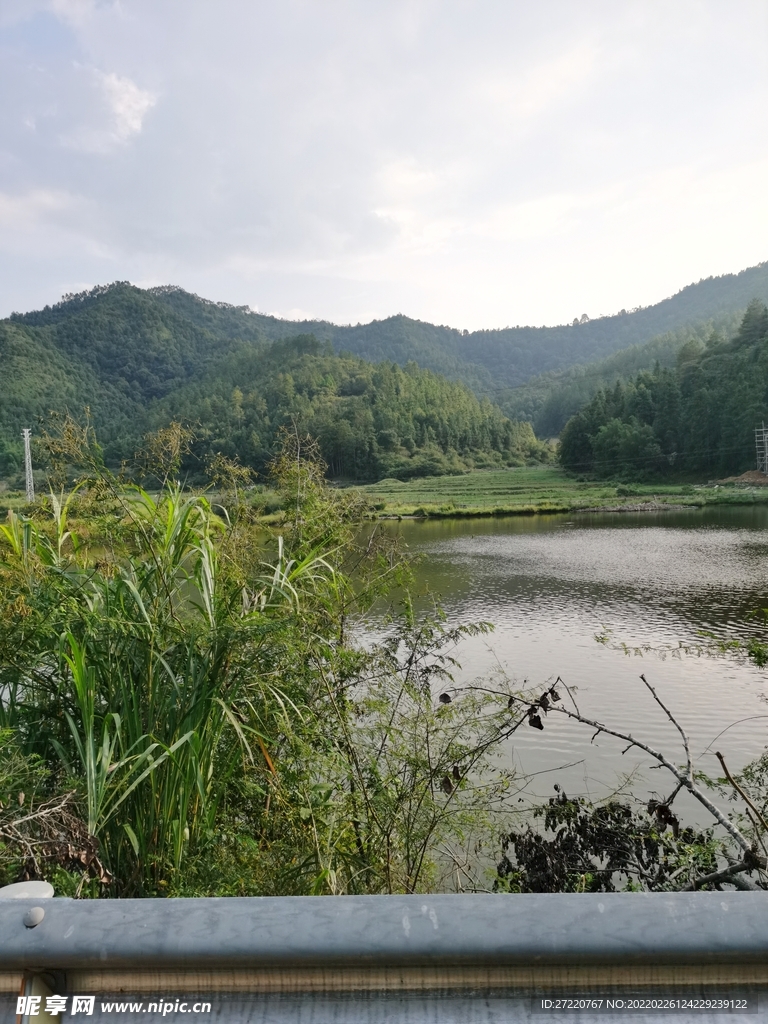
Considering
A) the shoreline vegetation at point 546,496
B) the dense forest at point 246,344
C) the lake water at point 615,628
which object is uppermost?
the dense forest at point 246,344

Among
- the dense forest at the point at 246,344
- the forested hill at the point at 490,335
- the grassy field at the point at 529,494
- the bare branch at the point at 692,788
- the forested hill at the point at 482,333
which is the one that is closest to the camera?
the bare branch at the point at 692,788

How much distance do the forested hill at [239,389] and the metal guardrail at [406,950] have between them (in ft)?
164

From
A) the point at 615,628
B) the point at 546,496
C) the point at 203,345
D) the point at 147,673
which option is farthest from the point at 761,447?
the point at 203,345

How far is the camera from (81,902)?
975 millimetres

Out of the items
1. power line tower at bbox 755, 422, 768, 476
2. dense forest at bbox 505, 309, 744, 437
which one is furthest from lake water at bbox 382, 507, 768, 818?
dense forest at bbox 505, 309, 744, 437

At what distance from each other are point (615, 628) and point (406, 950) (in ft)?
40.0

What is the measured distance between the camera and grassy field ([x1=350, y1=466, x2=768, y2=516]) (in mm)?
44344

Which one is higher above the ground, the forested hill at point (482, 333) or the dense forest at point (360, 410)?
the forested hill at point (482, 333)

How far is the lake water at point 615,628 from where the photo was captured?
683 cm

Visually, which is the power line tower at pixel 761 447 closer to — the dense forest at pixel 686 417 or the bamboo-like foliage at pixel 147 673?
the dense forest at pixel 686 417

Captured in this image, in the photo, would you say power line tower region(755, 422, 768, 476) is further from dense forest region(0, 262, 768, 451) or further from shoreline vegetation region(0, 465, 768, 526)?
dense forest region(0, 262, 768, 451)

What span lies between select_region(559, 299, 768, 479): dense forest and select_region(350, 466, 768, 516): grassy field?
3.38 meters

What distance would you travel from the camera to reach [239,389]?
290ft

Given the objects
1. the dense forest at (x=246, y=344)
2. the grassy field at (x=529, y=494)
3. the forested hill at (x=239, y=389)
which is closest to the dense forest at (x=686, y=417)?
the grassy field at (x=529, y=494)
